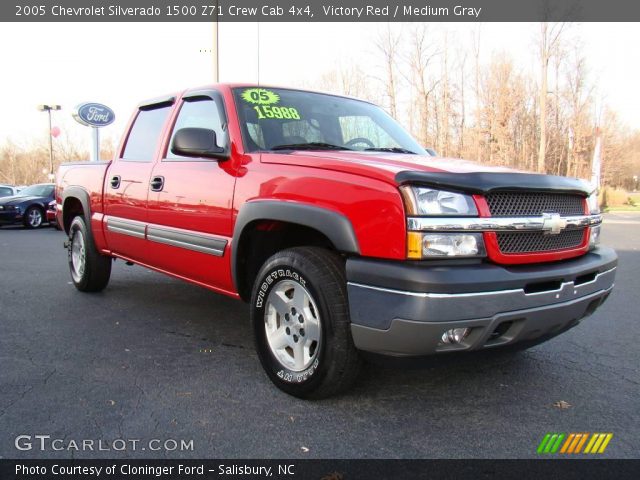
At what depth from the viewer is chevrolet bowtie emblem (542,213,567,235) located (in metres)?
2.62

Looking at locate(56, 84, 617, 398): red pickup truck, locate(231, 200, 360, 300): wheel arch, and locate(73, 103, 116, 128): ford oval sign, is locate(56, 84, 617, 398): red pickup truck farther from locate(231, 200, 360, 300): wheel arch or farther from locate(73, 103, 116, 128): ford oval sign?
locate(73, 103, 116, 128): ford oval sign

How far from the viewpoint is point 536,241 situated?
2641 millimetres

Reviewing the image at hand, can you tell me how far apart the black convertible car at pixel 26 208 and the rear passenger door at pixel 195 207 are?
46.9ft

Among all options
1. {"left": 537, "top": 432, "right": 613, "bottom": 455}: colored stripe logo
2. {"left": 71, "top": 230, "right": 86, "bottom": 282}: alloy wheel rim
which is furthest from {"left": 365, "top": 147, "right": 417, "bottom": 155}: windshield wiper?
{"left": 71, "top": 230, "right": 86, "bottom": 282}: alloy wheel rim

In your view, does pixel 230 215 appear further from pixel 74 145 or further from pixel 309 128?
pixel 74 145

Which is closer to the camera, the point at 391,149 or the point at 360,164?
the point at 360,164

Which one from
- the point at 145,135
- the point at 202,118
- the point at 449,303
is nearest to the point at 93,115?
the point at 145,135

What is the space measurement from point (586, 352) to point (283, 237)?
8.12ft

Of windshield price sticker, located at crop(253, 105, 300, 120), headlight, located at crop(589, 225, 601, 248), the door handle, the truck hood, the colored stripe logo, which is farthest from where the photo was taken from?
the door handle

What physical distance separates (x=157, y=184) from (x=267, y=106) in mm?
1121

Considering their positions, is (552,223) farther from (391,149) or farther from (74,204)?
(74,204)

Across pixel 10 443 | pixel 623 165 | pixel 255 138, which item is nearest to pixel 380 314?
pixel 255 138

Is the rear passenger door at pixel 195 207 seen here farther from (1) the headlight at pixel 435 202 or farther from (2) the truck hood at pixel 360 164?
(1) the headlight at pixel 435 202

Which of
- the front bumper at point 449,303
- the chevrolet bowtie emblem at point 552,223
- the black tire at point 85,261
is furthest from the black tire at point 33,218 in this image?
the chevrolet bowtie emblem at point 552,223
